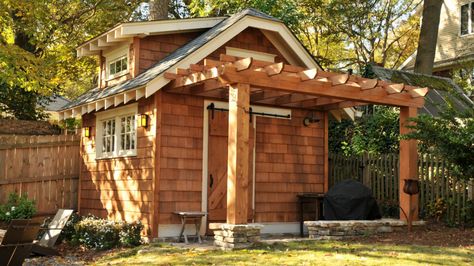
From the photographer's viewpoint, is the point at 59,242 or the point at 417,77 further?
the point at 417,77

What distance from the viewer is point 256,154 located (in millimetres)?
11344

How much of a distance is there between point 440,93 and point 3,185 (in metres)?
13.6

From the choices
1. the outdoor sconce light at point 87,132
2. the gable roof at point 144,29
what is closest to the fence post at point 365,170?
the gable roof at point 144,29

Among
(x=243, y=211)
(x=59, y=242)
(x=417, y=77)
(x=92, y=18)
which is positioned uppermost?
(x=92, y=18)

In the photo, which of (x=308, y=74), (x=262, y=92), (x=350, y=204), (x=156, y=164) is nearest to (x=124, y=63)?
(x=156, y=164)

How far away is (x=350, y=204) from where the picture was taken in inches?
413

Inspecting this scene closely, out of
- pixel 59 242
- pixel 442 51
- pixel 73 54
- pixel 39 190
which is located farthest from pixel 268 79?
pixel 442 51

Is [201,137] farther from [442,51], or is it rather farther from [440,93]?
[442,51]

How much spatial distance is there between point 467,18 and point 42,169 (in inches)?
799

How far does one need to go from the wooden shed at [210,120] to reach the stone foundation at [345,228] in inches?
33.4

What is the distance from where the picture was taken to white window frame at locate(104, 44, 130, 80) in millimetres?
11750

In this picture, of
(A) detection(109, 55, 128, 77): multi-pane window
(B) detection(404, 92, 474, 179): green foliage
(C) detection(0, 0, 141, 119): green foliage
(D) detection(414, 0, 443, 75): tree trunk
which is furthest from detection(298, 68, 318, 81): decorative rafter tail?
(D) detection(414, 0, 443, 75): tree trunk

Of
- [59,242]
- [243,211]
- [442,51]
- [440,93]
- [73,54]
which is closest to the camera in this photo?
[243,211]

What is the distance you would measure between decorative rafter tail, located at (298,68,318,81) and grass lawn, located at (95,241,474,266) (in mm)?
2708
